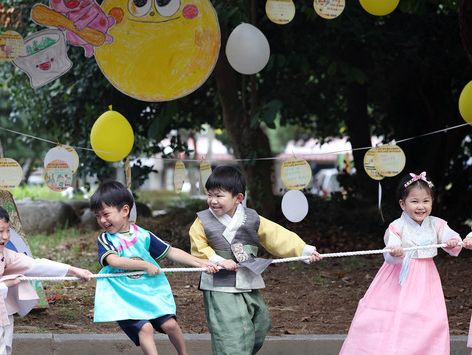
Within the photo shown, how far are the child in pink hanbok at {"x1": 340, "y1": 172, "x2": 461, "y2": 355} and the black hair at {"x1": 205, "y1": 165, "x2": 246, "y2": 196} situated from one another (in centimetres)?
101

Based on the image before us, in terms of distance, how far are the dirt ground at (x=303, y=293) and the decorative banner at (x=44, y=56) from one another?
205 centimetres

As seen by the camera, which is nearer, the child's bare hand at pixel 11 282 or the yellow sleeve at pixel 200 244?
the child's bare hand at pixel 11 282

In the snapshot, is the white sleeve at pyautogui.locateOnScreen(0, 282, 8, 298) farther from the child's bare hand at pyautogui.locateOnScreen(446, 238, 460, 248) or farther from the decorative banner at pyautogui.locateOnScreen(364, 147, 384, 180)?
the decorative banner at pyautogui.locateOnScreen(364, 147, 384, 180)

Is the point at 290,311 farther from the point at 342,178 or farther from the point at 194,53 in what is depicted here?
the point at 342,178

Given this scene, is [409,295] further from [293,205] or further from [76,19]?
[76,19]

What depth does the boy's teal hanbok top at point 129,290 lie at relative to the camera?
16.5 feet

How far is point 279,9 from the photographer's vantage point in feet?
21.3

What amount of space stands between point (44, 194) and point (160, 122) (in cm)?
1131

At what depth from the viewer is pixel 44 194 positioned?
19.7m

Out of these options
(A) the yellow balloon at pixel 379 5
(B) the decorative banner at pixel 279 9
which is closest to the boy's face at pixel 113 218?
(B) the decorative banner at pixel 279 9

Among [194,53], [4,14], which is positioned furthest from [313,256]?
[4,14]

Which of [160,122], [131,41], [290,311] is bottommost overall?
[290,311]

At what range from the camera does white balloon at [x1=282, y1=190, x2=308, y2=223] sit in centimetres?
651

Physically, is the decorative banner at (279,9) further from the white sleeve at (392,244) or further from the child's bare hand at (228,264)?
the child's bare hand at (228,264)
